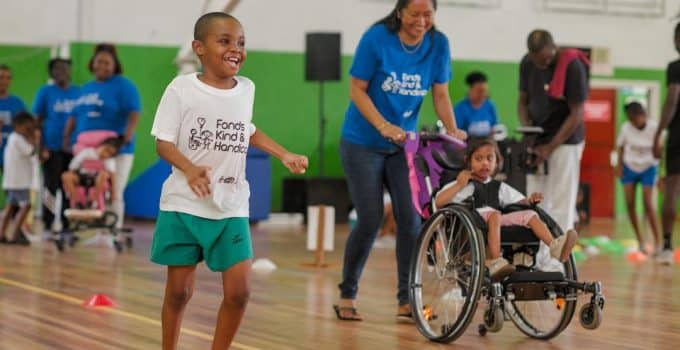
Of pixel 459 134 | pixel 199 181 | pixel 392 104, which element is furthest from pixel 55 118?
pixel 199 181

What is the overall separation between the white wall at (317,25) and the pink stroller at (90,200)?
192 inches

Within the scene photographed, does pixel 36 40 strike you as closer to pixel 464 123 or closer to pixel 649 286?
pixel 464 123

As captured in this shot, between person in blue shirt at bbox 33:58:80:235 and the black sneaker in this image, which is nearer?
the black sneaker

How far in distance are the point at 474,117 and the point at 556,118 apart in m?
4.14

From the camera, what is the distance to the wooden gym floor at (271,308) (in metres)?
5.22

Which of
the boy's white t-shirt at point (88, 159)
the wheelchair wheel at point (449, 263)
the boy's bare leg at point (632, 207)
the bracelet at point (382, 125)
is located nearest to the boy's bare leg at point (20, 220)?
the boy's white t-shirt at point (88, 159)

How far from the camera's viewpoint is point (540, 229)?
5.26 meters

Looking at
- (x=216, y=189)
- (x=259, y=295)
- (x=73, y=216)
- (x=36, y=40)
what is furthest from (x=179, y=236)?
(x=36, y=40)

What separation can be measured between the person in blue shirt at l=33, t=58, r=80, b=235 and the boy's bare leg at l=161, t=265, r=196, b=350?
22.9 feet

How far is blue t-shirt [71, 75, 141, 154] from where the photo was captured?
9953 mm

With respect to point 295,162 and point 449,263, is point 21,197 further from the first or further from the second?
point 295,162

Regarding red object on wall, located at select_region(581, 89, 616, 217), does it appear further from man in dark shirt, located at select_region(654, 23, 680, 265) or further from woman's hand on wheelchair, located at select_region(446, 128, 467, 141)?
woman's hand on wheelchair, located at select_region(446, 128, 467, 141)

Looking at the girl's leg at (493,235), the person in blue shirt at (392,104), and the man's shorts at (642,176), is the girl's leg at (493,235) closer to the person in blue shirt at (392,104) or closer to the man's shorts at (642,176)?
the person in blue shirt at (392,104)

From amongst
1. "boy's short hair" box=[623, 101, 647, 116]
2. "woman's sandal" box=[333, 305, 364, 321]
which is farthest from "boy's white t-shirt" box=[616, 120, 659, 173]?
"woman's sandal" box=[333, 305, 364, 321]
